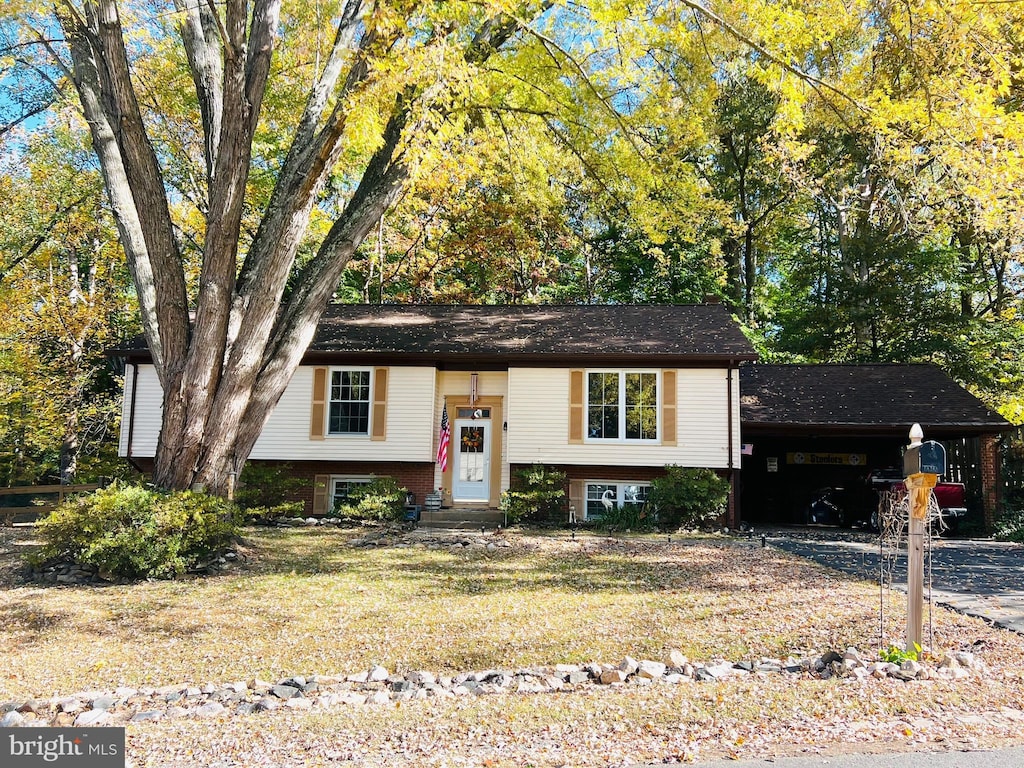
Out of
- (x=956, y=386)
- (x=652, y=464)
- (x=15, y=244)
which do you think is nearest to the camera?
(x=652, y=464)

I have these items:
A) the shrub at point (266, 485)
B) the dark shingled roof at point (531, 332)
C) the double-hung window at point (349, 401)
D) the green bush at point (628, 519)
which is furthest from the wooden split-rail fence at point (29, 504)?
the green bush at point (628, 519)

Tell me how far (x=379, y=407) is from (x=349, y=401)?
84cm

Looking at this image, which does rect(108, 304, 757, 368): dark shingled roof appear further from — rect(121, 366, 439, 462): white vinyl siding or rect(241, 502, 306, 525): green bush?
rect(241, 502, 306, 525): green bush

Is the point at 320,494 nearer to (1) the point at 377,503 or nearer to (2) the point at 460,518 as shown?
(1) the point at 377,503

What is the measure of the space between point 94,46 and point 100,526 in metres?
6.57

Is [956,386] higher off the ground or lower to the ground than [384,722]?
higher

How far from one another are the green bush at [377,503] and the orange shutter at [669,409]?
238 inches

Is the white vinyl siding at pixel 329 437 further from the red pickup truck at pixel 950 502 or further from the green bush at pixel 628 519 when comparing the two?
the red pickup truck at pixel 950 502

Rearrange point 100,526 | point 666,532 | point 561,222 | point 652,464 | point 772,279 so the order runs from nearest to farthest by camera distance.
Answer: point 100,526 → point 666,532 → point 652,464 → point 561,222 → point 772,279

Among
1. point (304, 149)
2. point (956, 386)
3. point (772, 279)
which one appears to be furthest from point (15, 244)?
point (772, 279)

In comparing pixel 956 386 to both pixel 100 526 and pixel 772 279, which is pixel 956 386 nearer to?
pixel 772 279

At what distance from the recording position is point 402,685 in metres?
5.62

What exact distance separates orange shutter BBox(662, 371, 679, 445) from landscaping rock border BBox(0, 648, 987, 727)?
34.5 feet

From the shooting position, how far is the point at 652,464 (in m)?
16.5
